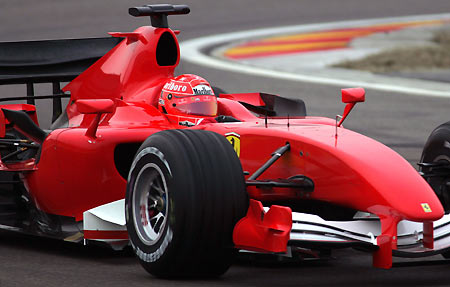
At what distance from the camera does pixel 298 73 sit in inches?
774

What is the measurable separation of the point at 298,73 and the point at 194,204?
45.0ft

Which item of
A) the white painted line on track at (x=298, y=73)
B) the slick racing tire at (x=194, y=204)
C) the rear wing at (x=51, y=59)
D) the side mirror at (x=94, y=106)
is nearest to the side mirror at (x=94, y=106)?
the side mirror at (x=94, y=106)

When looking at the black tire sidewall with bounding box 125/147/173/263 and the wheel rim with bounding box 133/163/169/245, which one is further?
the wheel rim with bounding box 133/163/169/245

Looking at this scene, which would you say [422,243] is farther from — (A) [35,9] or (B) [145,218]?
(A) [35,9]

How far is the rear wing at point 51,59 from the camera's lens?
996 cm

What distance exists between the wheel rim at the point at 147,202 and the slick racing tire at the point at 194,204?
47mm

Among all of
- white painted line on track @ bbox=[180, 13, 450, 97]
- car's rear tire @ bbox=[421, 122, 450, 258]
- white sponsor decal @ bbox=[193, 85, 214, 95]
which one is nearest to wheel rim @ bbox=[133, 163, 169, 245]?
white sponsor decal @ bbox=[193, 85, 214, 95]

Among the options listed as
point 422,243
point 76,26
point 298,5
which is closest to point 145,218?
point 422,243

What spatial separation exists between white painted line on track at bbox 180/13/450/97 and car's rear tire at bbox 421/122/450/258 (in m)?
9.65

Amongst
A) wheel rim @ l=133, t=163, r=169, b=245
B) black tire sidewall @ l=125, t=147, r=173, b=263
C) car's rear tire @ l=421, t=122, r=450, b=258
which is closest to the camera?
black tire sidewall @ l=125, t=147, r=173, b=263

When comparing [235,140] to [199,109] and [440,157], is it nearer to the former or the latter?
[199,109]

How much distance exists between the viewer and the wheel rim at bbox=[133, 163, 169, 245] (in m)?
6.60

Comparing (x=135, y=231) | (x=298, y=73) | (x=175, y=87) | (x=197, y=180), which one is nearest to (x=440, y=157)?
(x=175, y=87)

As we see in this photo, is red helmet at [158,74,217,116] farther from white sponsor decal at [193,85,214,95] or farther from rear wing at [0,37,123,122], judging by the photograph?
rear wing at [0,37,123,122]
